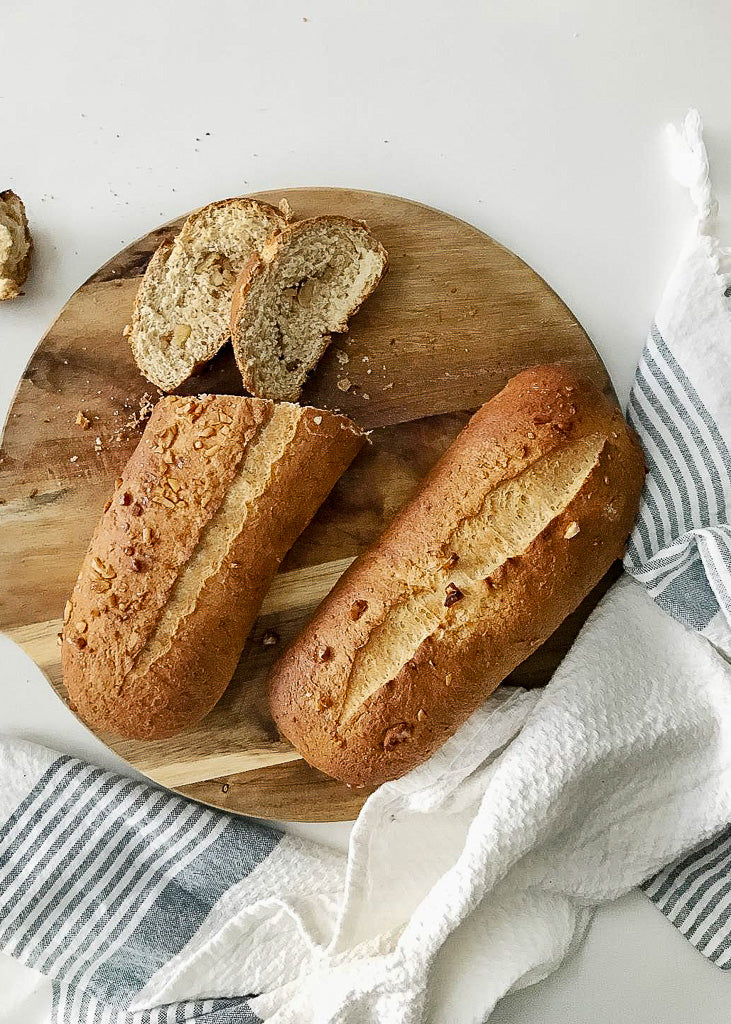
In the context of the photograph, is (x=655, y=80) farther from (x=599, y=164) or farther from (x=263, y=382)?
(x=263, y=382)

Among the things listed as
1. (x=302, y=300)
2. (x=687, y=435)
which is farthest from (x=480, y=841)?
(x=302, y=300)

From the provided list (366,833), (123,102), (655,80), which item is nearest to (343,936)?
(366,833)

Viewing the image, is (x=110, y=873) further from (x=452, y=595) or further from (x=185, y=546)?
(x=452, y=595)

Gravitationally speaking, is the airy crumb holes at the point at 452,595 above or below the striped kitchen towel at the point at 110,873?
above

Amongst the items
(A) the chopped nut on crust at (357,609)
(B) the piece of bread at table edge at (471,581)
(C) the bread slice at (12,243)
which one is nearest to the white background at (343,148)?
(C) the bread slice at (12,243)

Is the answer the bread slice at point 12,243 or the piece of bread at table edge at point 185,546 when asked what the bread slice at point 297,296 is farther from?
the bread slice at point 12,243

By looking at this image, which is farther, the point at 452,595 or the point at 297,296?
the point at 297,296
